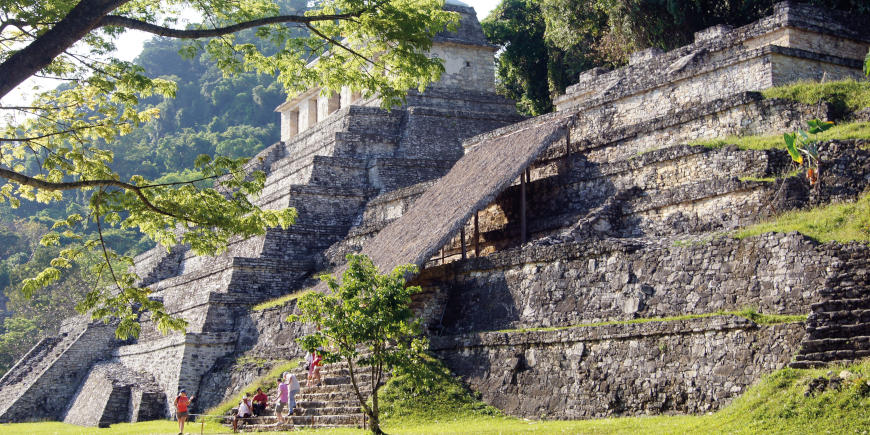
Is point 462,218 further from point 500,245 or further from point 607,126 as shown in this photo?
point 607,126

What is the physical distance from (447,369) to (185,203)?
4949mm

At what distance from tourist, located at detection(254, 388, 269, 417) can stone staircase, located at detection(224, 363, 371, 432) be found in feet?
0.26

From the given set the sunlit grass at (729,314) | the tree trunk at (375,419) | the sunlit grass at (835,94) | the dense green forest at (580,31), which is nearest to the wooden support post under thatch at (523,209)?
the sunlit grass at (729,314)

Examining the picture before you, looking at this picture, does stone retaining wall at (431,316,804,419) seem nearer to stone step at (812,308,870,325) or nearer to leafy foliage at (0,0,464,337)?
stone step at (812,308,870,325)

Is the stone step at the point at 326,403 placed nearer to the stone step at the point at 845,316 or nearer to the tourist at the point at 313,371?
the tourist at the point at 313,371

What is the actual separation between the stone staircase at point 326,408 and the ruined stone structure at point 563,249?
0.29 metres

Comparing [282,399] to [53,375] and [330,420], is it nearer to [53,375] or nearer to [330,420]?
[330,420]

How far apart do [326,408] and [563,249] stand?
13.3 ft

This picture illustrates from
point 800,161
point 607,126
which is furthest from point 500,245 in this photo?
point 800,161

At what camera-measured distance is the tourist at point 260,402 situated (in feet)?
49.4

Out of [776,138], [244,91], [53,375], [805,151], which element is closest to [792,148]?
[805,151]

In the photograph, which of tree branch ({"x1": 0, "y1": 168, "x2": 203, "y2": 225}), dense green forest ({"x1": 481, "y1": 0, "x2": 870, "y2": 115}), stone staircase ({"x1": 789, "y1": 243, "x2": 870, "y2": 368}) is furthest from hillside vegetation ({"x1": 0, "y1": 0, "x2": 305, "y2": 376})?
stone staircase ({"x1": 789, "y1": 243, "x2": 870, "y2": 368})

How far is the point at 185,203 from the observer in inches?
382

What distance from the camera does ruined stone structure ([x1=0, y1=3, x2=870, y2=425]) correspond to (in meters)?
10.6
